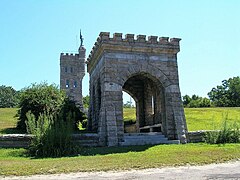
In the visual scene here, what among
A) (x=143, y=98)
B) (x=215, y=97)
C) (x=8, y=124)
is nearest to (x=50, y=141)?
(x=143, y=98)

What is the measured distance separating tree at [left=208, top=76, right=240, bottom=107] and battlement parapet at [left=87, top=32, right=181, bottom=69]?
41.7 metres

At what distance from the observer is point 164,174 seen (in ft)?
23.1

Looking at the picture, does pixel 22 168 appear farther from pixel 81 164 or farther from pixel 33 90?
pixel 33 90

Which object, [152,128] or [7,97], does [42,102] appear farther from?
[7,97]

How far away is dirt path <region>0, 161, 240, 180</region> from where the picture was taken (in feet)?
Answer: 22.0

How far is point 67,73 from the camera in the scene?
171 ft

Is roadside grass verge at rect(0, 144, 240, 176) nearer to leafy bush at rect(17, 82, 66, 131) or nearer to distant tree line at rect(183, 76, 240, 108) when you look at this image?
leafy bush at rect(17, 82, 66, 131)

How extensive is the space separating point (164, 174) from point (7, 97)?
72.1 meters

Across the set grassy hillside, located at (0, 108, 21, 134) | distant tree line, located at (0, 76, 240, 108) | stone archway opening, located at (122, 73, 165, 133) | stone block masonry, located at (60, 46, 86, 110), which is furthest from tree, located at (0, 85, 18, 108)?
stone archway opening, located at (122, 73, 165, 133)

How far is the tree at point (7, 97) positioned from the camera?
69.4 metres

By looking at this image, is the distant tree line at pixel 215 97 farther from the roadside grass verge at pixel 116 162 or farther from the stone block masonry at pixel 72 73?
the roadside grass verge at pixel 116 162

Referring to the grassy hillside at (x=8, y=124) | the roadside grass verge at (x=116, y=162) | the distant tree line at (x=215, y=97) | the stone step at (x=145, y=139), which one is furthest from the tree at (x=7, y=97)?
the roadside grass verge at (x=116, y=162)

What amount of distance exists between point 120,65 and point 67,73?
38818 mm

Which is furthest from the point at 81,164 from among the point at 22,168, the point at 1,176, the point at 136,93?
the point at 136,93
